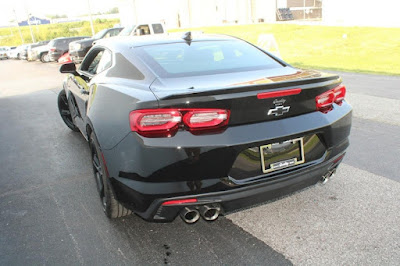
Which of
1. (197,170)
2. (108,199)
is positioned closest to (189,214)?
(197,170)

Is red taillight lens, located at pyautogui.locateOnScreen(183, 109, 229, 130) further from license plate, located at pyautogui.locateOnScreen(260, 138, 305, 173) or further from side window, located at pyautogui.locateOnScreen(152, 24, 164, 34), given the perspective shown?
side window, located at pyautogui.locateOnScreen(152, 24, 164, 34)

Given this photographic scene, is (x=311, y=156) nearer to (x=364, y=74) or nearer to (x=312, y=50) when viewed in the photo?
(x=364, y=74)

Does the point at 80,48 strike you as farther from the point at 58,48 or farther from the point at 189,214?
the point at 189,214

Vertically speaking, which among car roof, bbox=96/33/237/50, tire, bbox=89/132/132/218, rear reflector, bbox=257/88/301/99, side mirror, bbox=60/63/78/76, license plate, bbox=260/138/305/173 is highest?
car roof, bbox=96/33/237/50

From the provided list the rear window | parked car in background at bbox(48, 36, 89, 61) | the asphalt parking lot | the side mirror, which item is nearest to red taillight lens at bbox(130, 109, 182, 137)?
the rear window

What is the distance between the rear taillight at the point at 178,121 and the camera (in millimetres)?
2424

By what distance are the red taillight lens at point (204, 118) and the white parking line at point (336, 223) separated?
1.05m

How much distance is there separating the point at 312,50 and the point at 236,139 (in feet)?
59.0

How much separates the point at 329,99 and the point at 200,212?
4.52 feet

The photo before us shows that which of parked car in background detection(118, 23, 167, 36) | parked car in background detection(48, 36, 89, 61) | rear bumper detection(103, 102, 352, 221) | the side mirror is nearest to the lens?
rear bumper detection(103, 102, 352, 221)

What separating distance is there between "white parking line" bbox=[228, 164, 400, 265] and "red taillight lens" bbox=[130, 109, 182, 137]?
3.80 ft

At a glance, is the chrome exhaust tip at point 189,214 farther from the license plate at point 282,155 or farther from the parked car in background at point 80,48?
the parked car in background at point 80,48

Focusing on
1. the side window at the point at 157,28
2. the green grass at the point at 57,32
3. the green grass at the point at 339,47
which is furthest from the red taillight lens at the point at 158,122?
the green grass at the point at 57,32

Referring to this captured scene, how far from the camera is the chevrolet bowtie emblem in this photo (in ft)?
8.51
